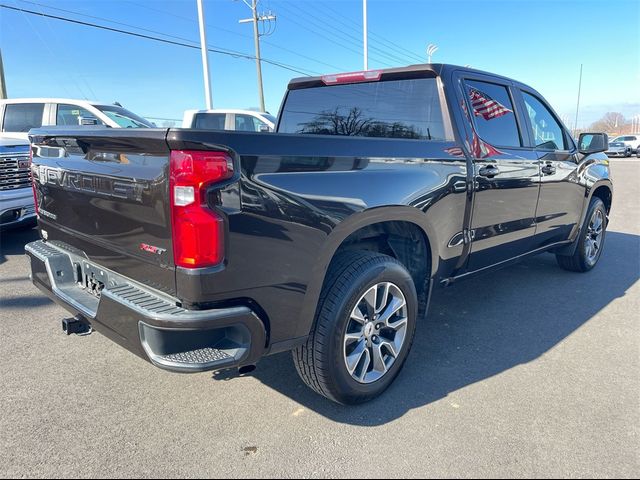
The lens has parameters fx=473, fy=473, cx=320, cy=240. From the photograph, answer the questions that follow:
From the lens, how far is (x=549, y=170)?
14.0 feet

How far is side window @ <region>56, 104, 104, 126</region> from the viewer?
8.51 meters

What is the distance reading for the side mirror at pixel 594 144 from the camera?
15.8 ft

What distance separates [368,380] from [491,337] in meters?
1.42

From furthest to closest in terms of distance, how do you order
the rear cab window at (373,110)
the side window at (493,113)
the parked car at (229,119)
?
the parked car at (229,119), the side window at (493,113), the rear cab window at (373,110)

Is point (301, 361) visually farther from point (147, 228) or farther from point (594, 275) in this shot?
point (594, 275)

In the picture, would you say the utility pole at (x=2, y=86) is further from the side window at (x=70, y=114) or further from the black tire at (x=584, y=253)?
the black tire at (x=584, y=253)

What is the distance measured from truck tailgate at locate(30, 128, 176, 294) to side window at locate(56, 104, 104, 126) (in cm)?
632

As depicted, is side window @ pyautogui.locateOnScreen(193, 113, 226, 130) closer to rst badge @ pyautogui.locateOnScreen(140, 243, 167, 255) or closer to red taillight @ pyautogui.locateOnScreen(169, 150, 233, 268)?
rst badge @ pyautogui.locateOnScreen(140, 243, 167, 255)

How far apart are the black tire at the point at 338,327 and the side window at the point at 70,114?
7548 millimetres

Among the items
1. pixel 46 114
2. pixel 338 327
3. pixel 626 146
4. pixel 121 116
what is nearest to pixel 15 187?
pixel 46 114

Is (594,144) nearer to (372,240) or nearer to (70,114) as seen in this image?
(372,240)

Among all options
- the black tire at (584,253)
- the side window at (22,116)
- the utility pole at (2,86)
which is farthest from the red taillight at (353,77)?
the utility pole at (2,86)

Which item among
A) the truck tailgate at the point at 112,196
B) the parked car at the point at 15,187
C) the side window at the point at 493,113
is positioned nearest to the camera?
the truck tailgate at the point at 112,196

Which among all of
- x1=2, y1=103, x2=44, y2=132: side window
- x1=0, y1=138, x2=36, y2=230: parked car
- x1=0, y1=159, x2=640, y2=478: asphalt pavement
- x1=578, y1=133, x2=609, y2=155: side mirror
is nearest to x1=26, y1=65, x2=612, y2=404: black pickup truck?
x1=0, y1=159, x2=640, y2=478: asphalt pavement
